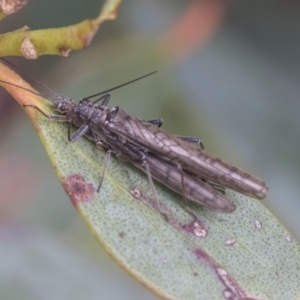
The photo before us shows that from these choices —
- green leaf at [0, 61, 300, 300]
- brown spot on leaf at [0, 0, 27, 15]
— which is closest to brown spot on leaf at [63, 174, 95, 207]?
green leaf at [0, 61, 300, 300]

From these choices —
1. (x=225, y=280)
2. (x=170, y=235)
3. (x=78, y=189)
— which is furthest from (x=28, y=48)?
(x=225, y=280)

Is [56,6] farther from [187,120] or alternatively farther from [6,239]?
[6,239]

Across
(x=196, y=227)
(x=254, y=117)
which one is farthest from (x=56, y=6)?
(x=196, y=227)

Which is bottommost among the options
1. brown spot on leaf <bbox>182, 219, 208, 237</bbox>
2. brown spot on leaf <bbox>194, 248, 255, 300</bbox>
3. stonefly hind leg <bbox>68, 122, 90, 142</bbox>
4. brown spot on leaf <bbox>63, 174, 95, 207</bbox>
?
brown spot on leaf <bbox>194, 248, 255, 300</bbox>

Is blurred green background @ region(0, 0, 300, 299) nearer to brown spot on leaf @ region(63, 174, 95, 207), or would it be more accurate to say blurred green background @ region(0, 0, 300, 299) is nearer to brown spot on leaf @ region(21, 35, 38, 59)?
brown spot on leaf @ region(63, 174, 95, 207)

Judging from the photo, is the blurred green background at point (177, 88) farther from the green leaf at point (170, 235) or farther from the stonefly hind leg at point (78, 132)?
the green leaf at point (170, 235)

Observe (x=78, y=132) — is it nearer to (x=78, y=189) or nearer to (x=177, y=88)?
(x=78, y=189)
